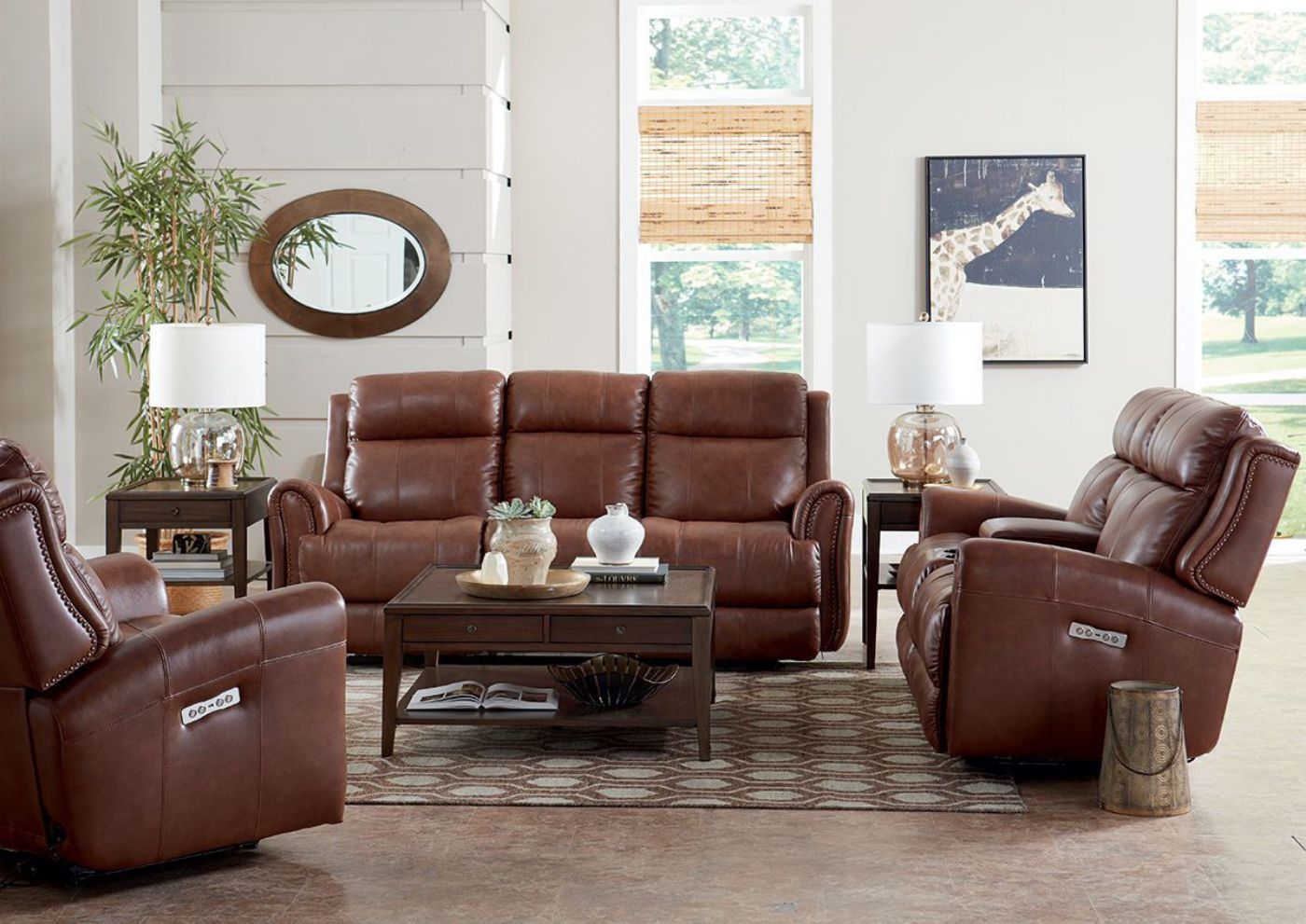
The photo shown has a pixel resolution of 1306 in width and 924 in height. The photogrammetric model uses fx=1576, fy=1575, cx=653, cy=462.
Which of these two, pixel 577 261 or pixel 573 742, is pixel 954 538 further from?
pixel 577 261

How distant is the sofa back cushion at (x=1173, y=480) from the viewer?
161 inches

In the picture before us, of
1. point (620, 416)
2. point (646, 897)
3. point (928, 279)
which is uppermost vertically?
point (928, 279)

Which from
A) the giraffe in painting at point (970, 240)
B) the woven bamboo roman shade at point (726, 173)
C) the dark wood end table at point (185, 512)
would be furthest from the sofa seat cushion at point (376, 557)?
the giraffe in painting at point (970, 240)

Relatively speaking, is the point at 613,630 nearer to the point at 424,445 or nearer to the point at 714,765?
the point at 714,765

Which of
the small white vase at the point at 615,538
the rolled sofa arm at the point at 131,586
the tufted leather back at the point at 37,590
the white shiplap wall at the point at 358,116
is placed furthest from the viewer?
the white shiplap wall at the point at 358,116

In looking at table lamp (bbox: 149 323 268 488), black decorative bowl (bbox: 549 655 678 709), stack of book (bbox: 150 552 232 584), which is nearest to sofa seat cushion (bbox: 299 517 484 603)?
stack of book (bbox: 150 552 232 584)

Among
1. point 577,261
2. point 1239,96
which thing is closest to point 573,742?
point 577,261

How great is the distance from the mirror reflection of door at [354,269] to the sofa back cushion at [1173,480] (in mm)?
3855

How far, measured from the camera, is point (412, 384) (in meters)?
6.09

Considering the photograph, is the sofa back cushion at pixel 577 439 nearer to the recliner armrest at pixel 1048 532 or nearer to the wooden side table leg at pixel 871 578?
the wooden side table leg at pixel 871 578

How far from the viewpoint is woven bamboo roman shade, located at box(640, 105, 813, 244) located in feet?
25.5

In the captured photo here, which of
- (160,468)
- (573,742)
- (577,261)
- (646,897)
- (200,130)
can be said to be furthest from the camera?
(577,261)

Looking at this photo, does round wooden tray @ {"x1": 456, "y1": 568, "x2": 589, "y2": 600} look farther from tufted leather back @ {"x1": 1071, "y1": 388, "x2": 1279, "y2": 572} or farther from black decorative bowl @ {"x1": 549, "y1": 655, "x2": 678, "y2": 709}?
tufted leather back @ {"x1": 1071, "y1": 388, "x2": 1279, "y2": 572}

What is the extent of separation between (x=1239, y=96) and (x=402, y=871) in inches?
239
